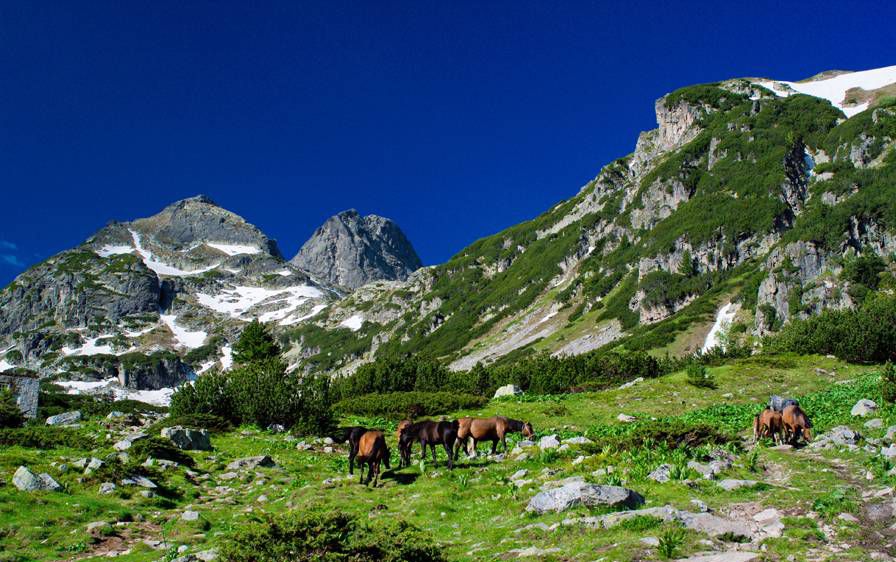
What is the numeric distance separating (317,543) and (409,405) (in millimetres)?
31665

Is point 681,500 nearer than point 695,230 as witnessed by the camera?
Yes

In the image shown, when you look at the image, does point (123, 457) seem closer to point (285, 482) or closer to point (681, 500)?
point (285, 482)

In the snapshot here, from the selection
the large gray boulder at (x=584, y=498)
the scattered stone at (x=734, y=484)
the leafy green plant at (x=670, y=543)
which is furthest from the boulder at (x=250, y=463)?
the leafy green plant at (x=670, y=543)

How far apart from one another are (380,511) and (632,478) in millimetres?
6407

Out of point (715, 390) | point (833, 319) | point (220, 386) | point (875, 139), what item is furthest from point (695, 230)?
point (220, 386)

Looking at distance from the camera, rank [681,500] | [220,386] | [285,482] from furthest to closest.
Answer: [220,386]
[285,482]
[681,500]

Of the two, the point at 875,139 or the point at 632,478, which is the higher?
the point at 875,139

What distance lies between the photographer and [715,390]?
42062 millimetres

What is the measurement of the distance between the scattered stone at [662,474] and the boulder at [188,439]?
18.9 meters

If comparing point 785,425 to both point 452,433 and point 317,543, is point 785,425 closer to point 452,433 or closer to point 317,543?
point 452,433

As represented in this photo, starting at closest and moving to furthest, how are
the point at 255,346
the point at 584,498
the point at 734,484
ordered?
the point at 584,498 → the point at 734,484 → the point at 255,346

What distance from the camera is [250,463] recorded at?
21.9 meters

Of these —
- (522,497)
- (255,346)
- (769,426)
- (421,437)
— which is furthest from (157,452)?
(255,346)

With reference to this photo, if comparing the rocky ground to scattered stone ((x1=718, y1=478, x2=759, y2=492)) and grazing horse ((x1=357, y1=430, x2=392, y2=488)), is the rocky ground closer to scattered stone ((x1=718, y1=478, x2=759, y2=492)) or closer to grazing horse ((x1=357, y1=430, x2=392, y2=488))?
scattered stone ((x1=718, y1=478, x2=759, y2=492))
